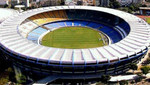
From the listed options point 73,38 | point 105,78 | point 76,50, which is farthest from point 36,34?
point 105,78

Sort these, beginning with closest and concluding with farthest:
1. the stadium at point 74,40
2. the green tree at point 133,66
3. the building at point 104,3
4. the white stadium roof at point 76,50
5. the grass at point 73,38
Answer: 1. the white stadium roof at point 76,50
2. the stadium at point 74,40
3. the green tree at point 133,66
4. the grass at point 73,38
5. the building at point 104,3

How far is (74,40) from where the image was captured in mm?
70562

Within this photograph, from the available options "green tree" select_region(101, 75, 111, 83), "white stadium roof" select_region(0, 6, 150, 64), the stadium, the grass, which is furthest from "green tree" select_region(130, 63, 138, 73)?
the grass

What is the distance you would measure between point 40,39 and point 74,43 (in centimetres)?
1395

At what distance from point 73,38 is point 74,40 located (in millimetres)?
2269

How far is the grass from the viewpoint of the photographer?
6641 cm

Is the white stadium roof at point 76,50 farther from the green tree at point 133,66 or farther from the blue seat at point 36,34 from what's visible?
the blue seat at point 36,34

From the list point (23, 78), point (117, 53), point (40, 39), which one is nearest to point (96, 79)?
point (117, 53)

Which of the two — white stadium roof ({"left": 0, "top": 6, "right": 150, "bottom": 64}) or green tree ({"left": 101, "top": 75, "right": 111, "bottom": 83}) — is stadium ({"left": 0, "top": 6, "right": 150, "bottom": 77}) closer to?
white stadium roof ({"left": 0, "top": 6, "right": 150, "bottom": 64})

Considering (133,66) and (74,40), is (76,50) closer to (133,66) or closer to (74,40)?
(133,66)

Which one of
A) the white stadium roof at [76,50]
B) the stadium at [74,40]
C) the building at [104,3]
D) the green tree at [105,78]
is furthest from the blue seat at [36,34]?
the building at [104,3]

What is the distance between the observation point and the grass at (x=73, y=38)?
66406 mm

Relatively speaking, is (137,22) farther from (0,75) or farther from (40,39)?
(0,75)

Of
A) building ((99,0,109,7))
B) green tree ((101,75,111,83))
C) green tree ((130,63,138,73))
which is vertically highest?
building ((99,0,109,7))
